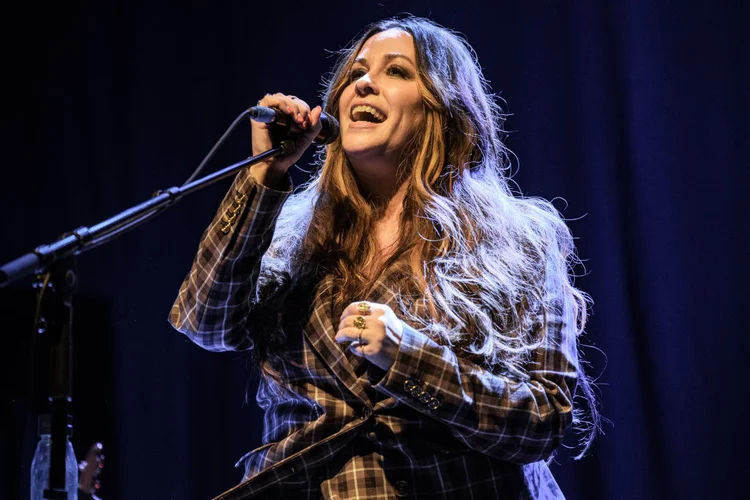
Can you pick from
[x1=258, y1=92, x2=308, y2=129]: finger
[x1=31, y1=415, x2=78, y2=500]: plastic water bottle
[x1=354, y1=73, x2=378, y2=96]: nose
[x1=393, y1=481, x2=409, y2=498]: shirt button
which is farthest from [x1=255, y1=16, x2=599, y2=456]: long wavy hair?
[x1=31, y1=415, x2=78, y2=500]: plastic water bottle

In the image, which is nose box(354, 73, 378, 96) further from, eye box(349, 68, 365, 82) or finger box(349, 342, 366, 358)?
finger box(349, 342, 366, 358)

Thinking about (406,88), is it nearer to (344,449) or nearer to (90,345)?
(344,449)

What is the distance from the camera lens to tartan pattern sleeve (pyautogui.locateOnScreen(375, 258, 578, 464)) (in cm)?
154

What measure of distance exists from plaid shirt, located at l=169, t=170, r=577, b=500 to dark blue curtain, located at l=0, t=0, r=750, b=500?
825 millimetres

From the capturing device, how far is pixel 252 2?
10.2 feet

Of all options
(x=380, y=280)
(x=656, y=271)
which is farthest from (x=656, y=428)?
(x=380, y=280)

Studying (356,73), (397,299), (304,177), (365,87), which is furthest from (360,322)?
(304,177)

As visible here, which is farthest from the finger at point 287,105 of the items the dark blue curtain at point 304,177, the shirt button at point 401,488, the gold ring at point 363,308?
the dark blue curtain at point 304,177

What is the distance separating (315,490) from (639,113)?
1.58 metres

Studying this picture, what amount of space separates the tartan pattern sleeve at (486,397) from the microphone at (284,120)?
42 centimetres

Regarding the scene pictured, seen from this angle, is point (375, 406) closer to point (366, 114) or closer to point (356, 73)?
point (366, 114)

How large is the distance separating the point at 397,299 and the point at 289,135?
16.3 inches

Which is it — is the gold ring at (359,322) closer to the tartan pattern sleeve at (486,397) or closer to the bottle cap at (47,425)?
the tartan pattern sleeve at (486,397)

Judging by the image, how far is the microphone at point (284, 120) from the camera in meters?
1.49
